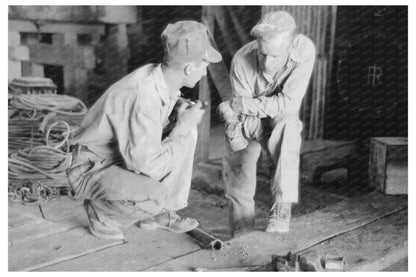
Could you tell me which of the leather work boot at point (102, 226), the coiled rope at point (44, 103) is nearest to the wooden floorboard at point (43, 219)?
the leather work boot at point (102, 226)

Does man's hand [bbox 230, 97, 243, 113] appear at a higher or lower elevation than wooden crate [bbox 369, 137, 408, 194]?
higher

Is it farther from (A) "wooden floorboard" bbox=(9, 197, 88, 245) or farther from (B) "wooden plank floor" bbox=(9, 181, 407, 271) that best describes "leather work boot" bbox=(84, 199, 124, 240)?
(A) "wooden floorboard" bbox=(9, 197, 88, 245)

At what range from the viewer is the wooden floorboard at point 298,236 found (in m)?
4.01

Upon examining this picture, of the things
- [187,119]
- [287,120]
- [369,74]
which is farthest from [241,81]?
[369,74]

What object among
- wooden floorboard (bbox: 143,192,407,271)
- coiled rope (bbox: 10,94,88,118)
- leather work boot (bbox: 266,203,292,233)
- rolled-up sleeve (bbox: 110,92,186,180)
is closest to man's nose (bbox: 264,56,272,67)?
rolled-up sleeve (bbox: 110,92,186,180)

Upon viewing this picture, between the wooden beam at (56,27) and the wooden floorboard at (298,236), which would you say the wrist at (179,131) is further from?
the wooden beam at (56,27)

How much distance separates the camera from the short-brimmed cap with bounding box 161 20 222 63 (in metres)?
3.67

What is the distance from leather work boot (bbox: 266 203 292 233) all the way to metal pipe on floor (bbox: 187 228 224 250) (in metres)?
0.46

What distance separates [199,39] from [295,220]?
67.5 inches

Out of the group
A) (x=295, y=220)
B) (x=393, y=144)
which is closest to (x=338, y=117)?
(x=393, y=144)

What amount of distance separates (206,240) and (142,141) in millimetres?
933
